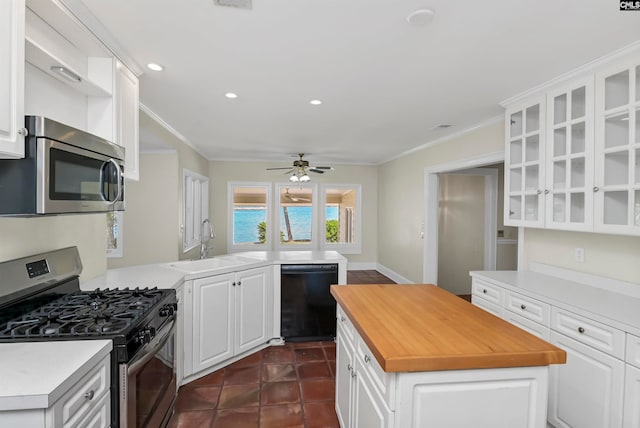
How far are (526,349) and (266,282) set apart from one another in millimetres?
2444

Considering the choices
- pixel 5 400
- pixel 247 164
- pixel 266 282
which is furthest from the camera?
pixel 247 164

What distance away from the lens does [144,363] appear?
1504 millimetres

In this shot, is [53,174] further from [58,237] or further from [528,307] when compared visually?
[528,307]

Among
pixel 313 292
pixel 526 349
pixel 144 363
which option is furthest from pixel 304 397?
pixel 526 349

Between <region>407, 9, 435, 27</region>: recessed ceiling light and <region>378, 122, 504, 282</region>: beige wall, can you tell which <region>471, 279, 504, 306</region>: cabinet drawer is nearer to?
<region>378, 122, 504, 282</region>: beige wall

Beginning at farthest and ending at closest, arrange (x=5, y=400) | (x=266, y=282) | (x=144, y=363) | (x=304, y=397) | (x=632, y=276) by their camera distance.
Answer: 1. (x=266, y=282)
2. (x=304, y=397)
3. (x=632, y=276)
4. (x=144, y=363)
5. (x=5, y=400)

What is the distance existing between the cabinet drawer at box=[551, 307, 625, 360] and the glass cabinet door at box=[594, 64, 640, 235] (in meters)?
0.61

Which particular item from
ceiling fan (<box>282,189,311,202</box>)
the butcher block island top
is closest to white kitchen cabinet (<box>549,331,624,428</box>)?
the butcher block island top

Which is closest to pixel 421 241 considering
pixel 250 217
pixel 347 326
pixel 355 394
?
pixel 347 326

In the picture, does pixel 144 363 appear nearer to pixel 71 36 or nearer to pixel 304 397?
pixel 304 397

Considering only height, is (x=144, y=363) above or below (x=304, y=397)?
above

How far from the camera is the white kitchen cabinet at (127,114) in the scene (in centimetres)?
194

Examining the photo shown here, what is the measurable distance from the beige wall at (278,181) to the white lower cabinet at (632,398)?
18.4 feet

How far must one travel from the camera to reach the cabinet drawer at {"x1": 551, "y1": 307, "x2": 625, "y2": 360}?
5.37 feet
